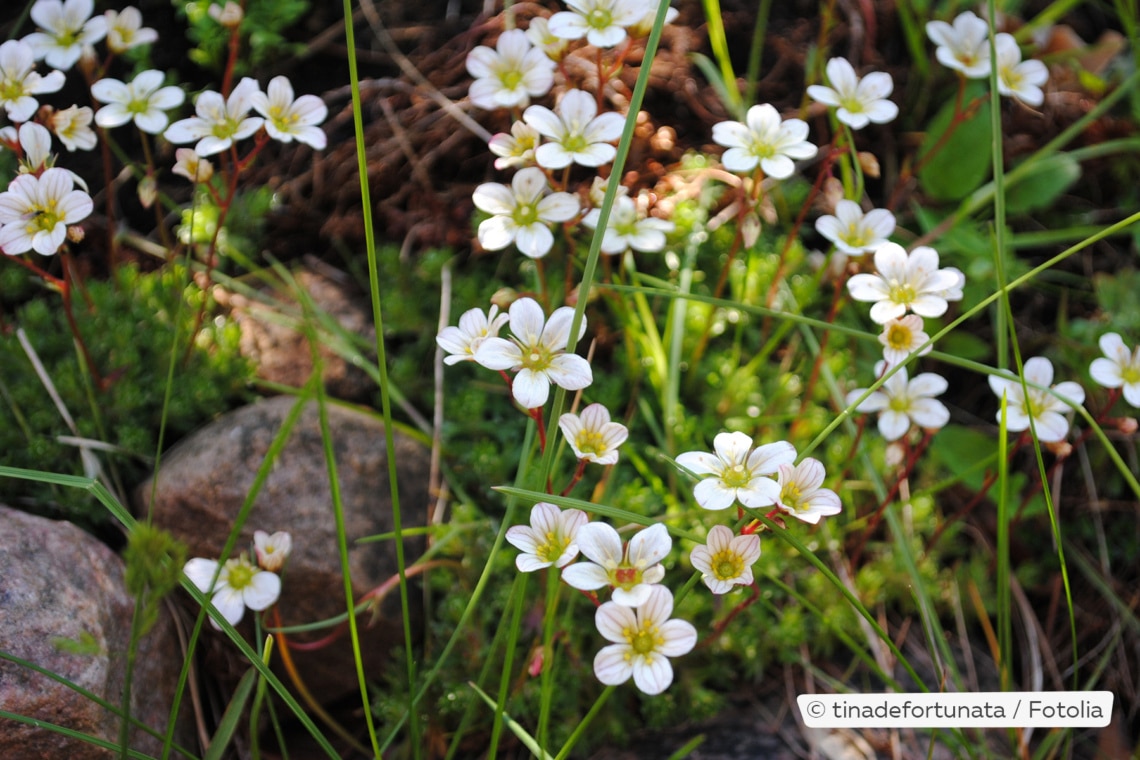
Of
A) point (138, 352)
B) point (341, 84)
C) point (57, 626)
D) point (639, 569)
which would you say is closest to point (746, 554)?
point (639, 569)

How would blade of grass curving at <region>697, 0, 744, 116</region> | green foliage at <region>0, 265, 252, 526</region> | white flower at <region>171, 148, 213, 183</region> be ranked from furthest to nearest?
blade of grass curving at <region>697, 0, 744, 116</region> → green foliage at <region>0, 265, 252, 526</region> → white flower at <region>171, 148, 213, 183</region>

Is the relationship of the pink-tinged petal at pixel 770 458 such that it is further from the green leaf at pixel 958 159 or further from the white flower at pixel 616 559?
the green leaf at pixel 958 159

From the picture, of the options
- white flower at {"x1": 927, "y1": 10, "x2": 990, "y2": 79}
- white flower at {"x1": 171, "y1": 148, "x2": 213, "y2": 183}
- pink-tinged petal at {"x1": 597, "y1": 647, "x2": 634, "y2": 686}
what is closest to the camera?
pink-tinged petal at {"x1": 597, "y1": 647, "x2": 634, "y2": 686}

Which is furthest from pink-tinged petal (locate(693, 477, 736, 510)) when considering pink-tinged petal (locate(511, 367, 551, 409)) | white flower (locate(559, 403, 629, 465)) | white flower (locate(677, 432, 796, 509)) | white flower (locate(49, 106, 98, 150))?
white flower (locate(49, 106, 98, 150))

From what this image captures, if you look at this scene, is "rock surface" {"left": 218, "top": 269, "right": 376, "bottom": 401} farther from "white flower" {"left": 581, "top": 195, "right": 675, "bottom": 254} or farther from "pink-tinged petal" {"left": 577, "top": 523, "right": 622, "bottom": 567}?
"pink-tinged petal" {"left": 577, "top": 523, "right": 622, "bottom": 567}

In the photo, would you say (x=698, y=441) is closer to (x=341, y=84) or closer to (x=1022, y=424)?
(x=1022, y=424)

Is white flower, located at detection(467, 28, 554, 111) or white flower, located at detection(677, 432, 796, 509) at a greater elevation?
white flower, located at detection(467, 28, 554, 111)

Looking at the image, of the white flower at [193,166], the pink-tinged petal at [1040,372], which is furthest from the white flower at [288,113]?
the pink-tinged petal at [1040,372]
